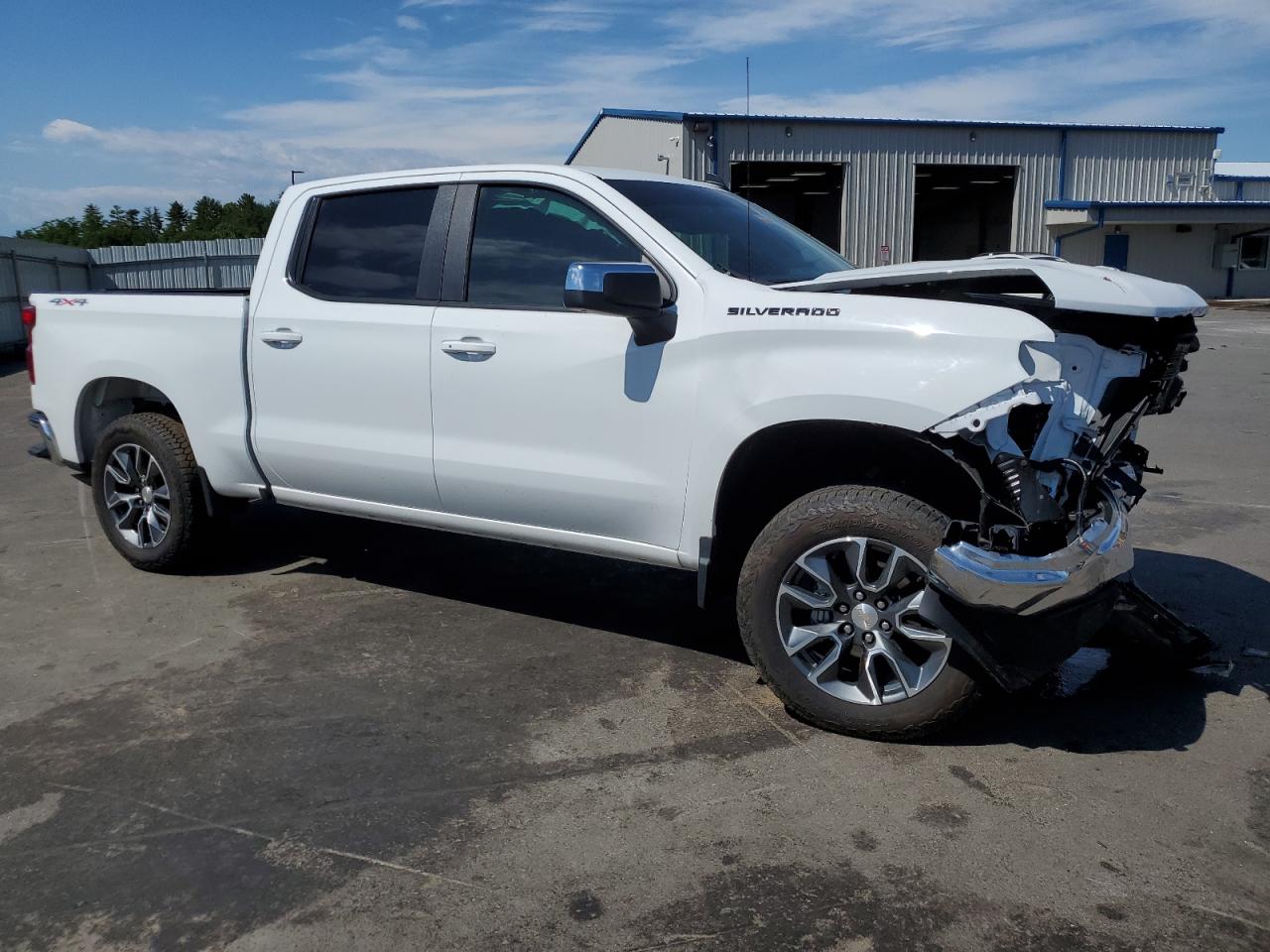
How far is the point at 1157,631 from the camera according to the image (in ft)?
13.6

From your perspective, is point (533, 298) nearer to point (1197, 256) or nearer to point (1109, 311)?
point (1109, 311)

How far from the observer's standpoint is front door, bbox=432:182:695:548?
4.11 metres

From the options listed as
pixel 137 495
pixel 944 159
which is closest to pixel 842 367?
pixel 137 495

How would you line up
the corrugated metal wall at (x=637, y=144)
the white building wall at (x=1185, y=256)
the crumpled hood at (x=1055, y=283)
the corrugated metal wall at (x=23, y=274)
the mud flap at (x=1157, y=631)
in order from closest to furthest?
the crumpled hood at (x=1055, y=283) < the mud flap at (x=1157, y=631) < the corrugated metal wall at (x=23, y=274) < the corrugated metal wall at (x=637, y=144) < the white building wall at (x=1185, y=256)

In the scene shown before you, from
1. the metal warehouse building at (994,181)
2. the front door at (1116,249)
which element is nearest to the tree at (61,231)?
the metal warehouse building at (994,181)

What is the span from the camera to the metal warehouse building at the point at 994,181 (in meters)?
31.0

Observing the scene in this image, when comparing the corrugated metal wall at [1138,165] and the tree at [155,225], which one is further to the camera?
the tree at [155,225]

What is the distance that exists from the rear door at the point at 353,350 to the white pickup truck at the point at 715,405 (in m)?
0.01

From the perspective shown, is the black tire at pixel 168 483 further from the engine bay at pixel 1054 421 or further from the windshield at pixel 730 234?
the engine bay at pixel 1054 421

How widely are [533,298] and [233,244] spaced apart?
25.0 m

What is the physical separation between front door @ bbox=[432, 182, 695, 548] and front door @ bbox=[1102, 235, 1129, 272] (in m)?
38.4

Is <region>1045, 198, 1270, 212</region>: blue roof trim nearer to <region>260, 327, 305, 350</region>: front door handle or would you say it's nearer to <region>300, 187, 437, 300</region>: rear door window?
<region>300, 187, 437, 300</region>: rear door window

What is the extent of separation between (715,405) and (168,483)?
3.21 meters

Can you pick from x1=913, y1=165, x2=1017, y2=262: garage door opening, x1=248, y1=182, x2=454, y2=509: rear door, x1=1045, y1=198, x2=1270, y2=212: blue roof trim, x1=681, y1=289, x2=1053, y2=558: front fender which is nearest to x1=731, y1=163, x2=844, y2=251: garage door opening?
x1=913, y1=165, x2=1017, y2=262: garage door opening
